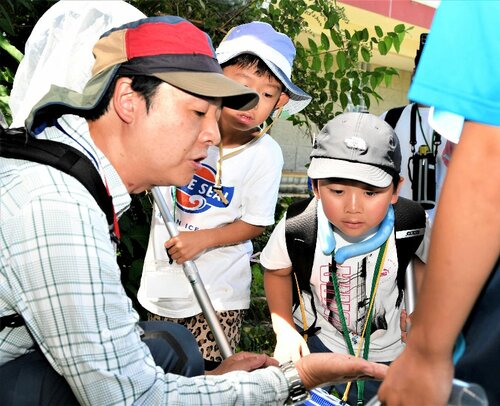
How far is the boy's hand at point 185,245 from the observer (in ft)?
8.48

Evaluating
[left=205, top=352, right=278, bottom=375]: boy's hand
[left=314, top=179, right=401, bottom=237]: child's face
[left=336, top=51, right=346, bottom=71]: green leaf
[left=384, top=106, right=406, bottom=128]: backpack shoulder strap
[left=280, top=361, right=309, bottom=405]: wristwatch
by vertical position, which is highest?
[left=336, top=51, right=346, bottom=71]: green leaf

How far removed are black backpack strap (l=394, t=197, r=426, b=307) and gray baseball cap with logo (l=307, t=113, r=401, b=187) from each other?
154mm

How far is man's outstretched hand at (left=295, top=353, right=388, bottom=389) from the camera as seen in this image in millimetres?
1754

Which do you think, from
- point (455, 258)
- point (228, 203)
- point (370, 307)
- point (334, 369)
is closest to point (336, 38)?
point (228, 203)

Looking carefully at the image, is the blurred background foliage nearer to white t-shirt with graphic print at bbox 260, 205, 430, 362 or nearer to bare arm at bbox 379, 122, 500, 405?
white t-shirt with graphic print at bbox 260, 205, 430, 362

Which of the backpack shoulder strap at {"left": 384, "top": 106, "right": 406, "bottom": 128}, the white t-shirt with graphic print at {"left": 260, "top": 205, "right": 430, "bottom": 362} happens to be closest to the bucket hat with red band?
the white t-shirt with graphic print at {"left": 260, "top": 205, "right": 430, "bottom": 362}

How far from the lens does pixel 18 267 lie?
1.43 metres

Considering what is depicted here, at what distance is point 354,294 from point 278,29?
79.9 inches

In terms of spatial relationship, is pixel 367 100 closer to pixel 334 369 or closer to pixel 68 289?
pixel 334 369

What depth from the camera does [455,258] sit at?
117cm

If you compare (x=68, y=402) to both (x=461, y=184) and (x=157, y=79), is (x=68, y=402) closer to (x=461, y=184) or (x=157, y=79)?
(x=157, y=79)

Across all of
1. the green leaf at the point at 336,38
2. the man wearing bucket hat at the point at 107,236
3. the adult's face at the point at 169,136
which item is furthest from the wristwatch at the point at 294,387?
the green leaf at the point at 336,38

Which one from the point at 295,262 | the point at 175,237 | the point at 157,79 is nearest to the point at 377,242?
the point at 295,262

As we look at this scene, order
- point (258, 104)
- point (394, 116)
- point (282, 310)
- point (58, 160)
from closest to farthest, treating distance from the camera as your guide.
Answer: point (58, 160) → point (282, 310) → point (258, 104) → point (394, 116)
